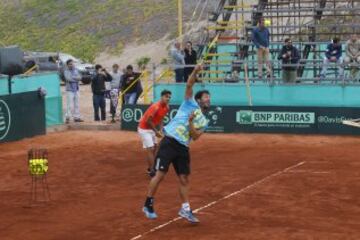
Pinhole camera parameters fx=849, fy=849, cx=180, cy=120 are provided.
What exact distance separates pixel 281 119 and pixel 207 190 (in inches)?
357

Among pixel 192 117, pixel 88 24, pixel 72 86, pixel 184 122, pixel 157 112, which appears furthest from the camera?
pixel 88 24

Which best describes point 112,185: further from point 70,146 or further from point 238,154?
point 70,146

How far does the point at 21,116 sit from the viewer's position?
79.3ft

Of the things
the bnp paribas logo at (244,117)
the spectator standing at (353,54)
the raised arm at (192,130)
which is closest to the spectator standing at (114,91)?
the bnp paribas logo at (244,117)

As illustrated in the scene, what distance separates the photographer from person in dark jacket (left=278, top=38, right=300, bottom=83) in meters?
25.6

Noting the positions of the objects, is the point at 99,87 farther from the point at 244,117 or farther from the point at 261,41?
the point at 261,41

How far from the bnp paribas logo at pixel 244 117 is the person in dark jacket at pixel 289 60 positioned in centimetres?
203

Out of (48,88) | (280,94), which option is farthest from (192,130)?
(48,88)

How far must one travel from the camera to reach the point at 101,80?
26.6 meters

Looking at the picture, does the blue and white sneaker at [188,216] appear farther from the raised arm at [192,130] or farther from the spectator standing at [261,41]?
the spectator standing at [261,41]

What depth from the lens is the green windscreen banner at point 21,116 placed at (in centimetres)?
2346

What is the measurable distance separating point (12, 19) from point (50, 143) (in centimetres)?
4580

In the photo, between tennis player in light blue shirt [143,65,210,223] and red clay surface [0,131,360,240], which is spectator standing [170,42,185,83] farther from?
tennis player in light blue shirt [143,65,210,223]

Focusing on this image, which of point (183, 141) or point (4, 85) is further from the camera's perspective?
point (4, 85)
